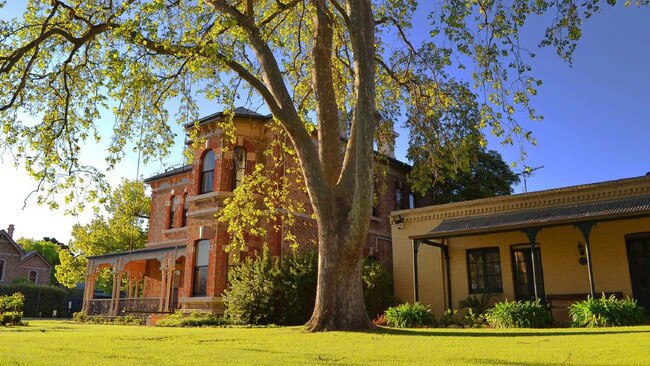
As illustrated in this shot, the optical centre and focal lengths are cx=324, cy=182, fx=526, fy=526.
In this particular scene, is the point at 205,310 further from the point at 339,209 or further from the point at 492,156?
the point at 492,156

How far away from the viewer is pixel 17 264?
50.8 metres

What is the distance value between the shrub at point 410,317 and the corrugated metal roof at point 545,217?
3.34 meters

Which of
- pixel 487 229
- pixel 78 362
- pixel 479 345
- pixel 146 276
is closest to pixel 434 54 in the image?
pixel 487 229

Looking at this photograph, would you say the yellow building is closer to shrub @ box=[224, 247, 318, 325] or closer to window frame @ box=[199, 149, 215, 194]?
shrub @ box=[224, 247, 318, 325]

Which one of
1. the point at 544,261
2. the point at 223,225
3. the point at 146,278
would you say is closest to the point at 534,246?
the point at 544,261

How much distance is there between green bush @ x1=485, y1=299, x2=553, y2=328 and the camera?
536 inches

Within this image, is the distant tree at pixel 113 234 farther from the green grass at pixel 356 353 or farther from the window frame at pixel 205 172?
the green grass at pixel 356 353

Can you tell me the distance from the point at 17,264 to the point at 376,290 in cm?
4515

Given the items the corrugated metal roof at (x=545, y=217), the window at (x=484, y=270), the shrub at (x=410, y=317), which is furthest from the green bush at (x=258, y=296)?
the window at (x=484, y=270)

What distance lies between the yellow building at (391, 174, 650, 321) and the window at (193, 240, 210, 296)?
8.00 metres

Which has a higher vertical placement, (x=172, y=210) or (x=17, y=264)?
(x=172, y=210)

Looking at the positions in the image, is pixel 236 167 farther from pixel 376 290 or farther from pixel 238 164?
pixel 376 290

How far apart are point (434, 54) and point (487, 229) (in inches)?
223

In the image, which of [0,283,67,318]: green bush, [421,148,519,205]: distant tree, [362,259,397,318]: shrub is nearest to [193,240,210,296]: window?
[362,259,397,318]: shrub
